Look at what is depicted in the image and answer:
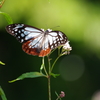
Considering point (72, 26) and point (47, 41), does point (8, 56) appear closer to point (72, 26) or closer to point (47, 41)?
point (72, 26)

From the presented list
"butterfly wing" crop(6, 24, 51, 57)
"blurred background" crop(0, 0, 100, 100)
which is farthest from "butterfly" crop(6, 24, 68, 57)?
"blurred background" crop(0, 0, 100, 100)

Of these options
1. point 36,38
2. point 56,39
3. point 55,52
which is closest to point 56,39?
point 56,39

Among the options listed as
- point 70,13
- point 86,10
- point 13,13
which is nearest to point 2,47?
point 13,13

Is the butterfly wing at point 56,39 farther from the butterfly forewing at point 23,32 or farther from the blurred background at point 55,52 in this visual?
the blurred background at point 55,52

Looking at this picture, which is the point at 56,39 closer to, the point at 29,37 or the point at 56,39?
the point at 56,39

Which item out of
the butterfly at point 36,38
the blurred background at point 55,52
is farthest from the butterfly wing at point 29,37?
the blurred background at point 55,52
